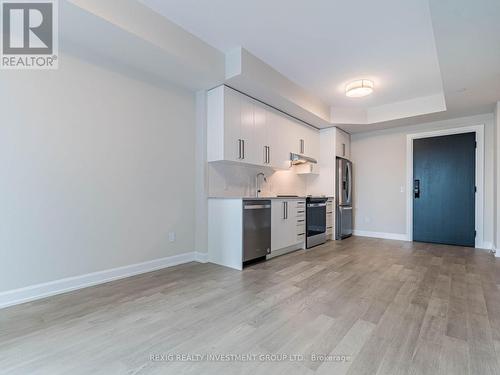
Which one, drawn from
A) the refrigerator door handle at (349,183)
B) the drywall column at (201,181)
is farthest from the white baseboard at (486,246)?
the drywall column at (201,181)

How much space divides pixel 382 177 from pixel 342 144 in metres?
1.14

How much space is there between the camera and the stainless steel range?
4582 mm

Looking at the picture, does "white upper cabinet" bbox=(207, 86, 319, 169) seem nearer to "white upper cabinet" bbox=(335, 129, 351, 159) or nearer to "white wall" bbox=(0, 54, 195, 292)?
"white wall" bbox=(0, 54, 195, 292)

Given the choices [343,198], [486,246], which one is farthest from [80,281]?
[486,246]

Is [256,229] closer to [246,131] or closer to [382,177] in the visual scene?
[246,131]

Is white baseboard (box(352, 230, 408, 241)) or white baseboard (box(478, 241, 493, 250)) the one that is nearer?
white baseboard (box(478, 241, 493, 250))

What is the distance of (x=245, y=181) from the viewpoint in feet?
14.0

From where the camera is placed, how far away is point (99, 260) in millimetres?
2719

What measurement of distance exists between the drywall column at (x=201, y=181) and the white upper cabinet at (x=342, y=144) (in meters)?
3.13

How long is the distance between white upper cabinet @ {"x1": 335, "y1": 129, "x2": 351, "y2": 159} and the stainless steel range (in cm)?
124

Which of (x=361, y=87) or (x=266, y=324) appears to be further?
(x=361, y=87)

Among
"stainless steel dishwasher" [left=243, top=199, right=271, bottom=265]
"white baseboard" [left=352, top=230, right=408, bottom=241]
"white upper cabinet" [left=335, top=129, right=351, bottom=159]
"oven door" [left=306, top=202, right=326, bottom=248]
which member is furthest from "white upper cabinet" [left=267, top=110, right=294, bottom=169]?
"white baseboard" [left=352, top=230, right=408, bottom=241]

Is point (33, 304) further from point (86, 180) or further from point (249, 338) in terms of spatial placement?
point (249, 338)

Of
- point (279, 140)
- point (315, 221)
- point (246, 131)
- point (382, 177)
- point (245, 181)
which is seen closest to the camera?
point (246, 131)
